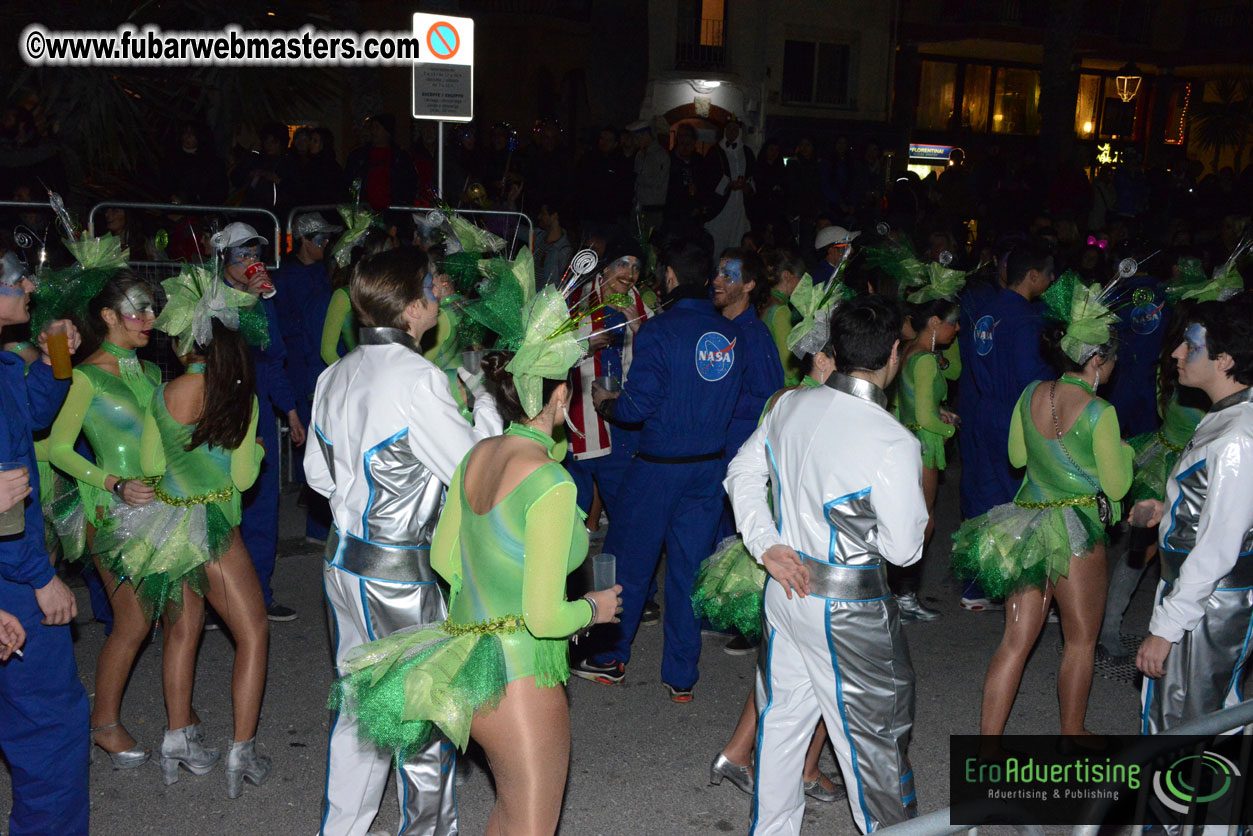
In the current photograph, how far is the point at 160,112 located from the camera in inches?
411

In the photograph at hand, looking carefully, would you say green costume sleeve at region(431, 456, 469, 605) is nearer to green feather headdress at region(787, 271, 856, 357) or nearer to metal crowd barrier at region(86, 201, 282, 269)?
green feather headdress at region(787, 271, 856, 357)

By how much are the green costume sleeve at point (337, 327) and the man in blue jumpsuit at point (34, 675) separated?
3.02 m

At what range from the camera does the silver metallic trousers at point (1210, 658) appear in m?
3.64

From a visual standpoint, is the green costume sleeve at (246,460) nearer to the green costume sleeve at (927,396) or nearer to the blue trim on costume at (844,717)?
the blue trim on costume at (844,717)

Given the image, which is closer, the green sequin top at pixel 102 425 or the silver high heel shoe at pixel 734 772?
the green sequin top at pixel 102 425

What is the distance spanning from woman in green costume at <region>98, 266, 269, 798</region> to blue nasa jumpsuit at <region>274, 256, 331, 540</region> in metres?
3.15

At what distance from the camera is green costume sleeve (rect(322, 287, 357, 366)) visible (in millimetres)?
→ 6539

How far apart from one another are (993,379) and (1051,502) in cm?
226

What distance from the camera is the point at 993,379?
21.3ft

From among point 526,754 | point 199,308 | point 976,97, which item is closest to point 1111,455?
point 526,754

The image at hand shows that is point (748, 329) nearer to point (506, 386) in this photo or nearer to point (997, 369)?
point (997, 369)

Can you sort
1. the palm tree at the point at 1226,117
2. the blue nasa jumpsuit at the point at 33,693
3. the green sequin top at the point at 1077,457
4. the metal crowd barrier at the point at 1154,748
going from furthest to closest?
the palm tree at the point at 1226,117, the green sequin top at the point at 1077,457, the blue nasa jumpsuit at the point at 33,693, the metal crowd barrier at the point at 1154,748

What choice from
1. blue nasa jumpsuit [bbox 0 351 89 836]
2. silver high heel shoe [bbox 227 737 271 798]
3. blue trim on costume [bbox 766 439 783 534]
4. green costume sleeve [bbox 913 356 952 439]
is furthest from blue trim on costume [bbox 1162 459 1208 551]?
blue nasa jumpsuit [bbox 0 351 89 836]

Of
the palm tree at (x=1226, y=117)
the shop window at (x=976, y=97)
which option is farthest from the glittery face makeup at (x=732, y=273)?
the shop window at (x=976, y=97)
